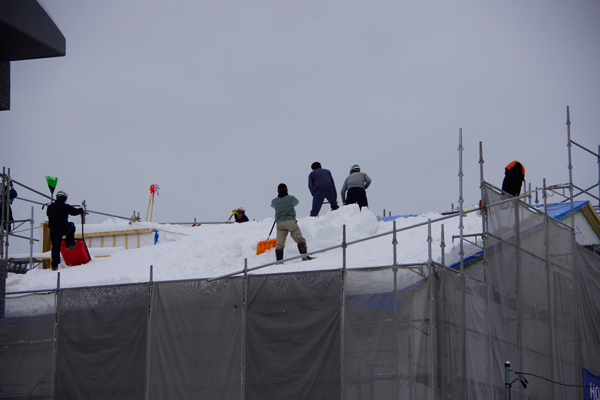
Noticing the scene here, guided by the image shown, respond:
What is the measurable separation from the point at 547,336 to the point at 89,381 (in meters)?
9.38

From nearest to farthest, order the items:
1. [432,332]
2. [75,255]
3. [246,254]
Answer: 1. [432,332]
2. [246,254]
3. [75,255]

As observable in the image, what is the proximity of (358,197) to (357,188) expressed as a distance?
0.26 meters

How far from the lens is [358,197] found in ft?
68.3

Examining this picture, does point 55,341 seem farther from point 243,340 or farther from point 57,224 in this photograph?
point 57,224

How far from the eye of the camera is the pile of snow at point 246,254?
16.5m

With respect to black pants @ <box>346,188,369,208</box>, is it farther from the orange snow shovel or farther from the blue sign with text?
the blue sign with text

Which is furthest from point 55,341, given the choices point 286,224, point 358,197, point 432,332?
point 358,197

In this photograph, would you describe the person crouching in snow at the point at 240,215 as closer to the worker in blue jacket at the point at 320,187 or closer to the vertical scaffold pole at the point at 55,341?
the worker in blue jacket at the point at 320,187

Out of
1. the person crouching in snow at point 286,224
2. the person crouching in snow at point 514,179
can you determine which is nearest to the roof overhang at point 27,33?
the person crouching in snow at point 286,224

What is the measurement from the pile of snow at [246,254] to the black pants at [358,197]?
75cm

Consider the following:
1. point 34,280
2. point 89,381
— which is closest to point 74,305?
point 89,381

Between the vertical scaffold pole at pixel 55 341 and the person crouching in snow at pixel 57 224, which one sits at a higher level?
the person crouching in snow at pixel 57 224

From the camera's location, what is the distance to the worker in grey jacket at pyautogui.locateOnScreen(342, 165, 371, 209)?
20.9 metres

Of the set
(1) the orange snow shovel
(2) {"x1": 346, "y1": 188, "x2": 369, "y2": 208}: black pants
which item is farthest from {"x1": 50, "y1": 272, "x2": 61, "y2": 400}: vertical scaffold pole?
(2) {"x1": 346, "y1": 188, "x2": 369, "y2": 208}: black pants
